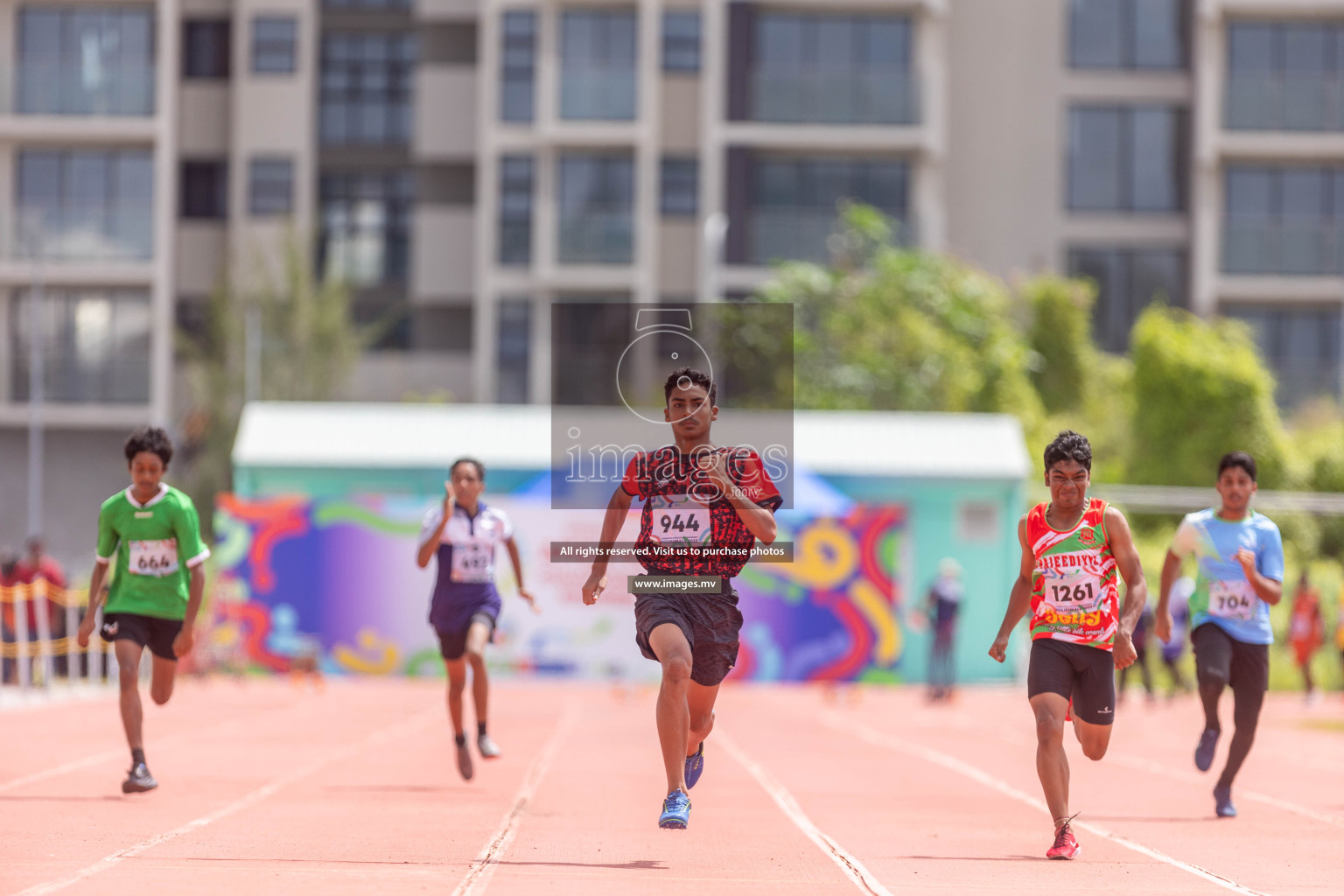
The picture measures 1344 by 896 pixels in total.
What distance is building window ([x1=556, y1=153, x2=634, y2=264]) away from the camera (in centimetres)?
4425

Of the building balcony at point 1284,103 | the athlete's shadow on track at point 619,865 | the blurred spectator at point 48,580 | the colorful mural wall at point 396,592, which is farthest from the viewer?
the building balcony at point 1284,103

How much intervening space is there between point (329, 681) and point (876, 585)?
8473 mm

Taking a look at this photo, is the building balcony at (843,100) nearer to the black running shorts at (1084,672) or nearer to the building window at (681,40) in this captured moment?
the building window at (681,40)

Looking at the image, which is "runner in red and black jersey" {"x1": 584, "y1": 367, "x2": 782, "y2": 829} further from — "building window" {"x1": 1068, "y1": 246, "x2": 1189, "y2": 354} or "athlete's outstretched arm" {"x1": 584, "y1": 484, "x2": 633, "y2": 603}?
"building window" {"x1": 1068, "y1": 246, "x2": 1189, "y2": 354}

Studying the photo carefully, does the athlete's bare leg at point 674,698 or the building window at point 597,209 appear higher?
the building window at point 597,209

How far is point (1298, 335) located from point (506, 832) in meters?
39.4

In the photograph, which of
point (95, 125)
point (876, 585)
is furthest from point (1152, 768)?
point (95, 125)

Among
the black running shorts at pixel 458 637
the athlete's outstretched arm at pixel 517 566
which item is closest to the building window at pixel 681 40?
the athlete's outstretched arm at pixel 517 566

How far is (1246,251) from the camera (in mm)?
45281

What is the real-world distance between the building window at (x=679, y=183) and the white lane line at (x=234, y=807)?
2703 centimetres

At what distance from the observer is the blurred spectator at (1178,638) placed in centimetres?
2498

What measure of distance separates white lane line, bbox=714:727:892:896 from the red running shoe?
0.87 m

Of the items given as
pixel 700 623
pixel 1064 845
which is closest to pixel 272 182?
pixel 700 623

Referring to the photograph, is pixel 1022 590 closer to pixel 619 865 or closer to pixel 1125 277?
pixel 619 865
